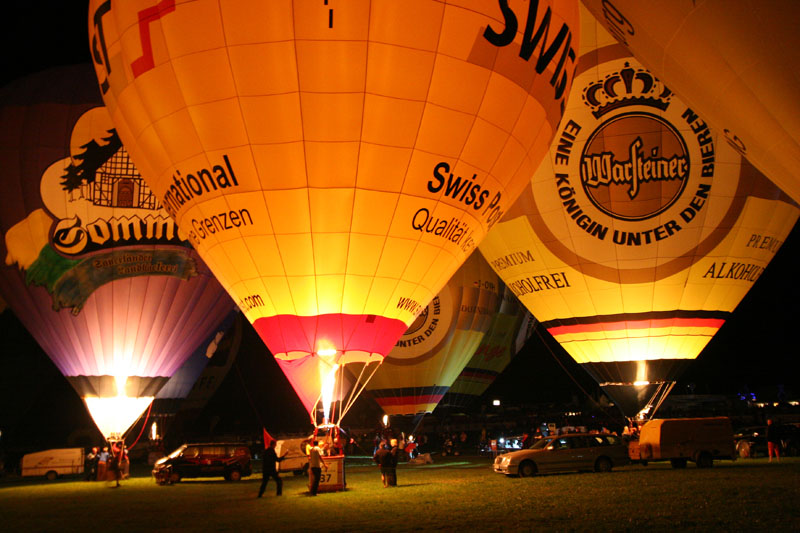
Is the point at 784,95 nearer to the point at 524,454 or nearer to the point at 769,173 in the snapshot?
the point at 769,173

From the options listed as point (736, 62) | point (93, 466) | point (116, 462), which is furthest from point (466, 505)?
point (93, 466)

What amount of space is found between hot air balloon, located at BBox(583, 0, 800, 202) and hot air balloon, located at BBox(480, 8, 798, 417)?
6886 millimetres

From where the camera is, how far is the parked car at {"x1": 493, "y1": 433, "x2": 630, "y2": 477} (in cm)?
1336

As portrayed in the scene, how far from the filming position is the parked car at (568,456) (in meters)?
13.4

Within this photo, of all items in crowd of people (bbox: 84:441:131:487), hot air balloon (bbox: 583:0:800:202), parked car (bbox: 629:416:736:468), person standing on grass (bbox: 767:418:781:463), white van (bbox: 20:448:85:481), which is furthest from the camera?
white van (bbox: 20:448:85:481)

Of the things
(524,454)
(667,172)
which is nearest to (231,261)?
(524,454)

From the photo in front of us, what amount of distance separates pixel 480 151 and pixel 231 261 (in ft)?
11.5

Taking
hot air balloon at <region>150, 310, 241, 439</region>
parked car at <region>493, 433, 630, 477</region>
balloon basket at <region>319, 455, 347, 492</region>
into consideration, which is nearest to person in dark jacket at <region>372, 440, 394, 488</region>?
balloon basket at <region>319, 455, 347, 492</region>

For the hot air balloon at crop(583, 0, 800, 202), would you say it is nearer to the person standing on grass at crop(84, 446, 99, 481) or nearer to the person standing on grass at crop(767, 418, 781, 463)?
the person standing on grass at crop(767, 418, 781, 463)

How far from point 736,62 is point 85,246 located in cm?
1406

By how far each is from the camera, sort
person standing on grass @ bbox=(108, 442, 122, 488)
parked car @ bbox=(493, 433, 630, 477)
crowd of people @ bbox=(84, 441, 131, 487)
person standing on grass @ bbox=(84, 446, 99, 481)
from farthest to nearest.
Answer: person standing on grass @ bbox=(84, 446, 99, 481) < crowd of people @ bbox=(84, 441, 131, 487) < person standing on grass @ bbox=(108, 442, 122, 488) < parked car @ bbox=(493, 433, 630, 477)

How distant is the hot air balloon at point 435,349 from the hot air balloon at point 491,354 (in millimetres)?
2368

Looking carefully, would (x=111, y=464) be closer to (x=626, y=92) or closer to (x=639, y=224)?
(x=639, y=224)

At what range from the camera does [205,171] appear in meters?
10.5
